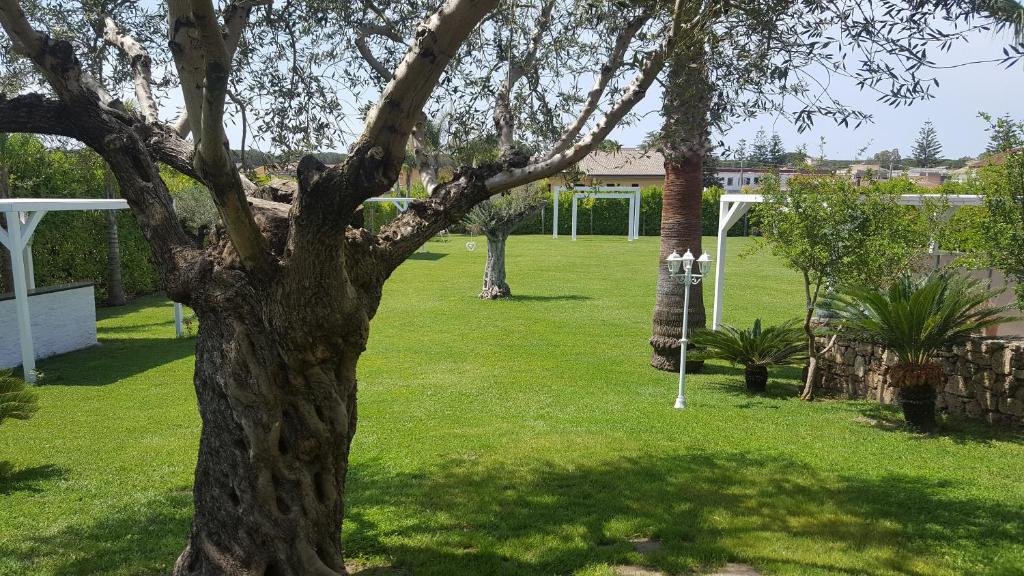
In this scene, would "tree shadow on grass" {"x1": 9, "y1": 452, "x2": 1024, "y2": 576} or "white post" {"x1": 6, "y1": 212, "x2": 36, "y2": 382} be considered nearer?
"tree shadow on grass" {"x1": 9, "y1": 452, "x2": 1024, "y2": 576}

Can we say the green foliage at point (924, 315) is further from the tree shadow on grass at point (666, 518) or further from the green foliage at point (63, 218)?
the green foliage at point (63, 218)

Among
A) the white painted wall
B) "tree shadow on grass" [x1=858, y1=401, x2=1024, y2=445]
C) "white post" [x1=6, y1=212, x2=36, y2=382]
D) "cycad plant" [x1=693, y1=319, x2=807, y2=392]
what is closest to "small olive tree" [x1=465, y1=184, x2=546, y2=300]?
the white painted wall

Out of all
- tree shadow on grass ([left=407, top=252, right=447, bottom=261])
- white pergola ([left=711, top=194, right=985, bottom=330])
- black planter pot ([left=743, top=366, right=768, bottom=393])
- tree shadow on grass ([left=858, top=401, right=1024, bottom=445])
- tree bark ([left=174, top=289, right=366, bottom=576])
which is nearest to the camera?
tree bark ([left=174, top=289, right=366, bottom=576])

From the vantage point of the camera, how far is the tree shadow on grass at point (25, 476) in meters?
7.02

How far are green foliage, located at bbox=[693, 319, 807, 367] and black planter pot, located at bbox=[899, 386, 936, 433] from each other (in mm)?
2503

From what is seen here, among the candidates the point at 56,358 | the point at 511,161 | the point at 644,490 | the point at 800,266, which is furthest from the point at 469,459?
the point at 56,358

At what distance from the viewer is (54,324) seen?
1401 centimetres

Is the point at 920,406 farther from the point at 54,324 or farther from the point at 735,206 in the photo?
the point at 54,324

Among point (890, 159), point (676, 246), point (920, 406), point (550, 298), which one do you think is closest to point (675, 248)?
point (676, 246)

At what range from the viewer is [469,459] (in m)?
7.73

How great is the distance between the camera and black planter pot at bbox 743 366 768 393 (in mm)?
11453

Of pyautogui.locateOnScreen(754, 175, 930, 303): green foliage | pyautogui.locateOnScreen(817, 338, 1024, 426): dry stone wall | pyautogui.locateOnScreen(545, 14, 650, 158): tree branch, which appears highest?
pyautogui.locateOnScreen(545, 14, 650, 158): tree branch

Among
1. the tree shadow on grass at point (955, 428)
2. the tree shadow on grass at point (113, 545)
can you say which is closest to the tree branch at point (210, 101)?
the tree shadow on grass at point (113, 545)

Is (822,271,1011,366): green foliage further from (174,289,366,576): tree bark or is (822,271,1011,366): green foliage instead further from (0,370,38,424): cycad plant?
(0,370,38,424): cycad plant
